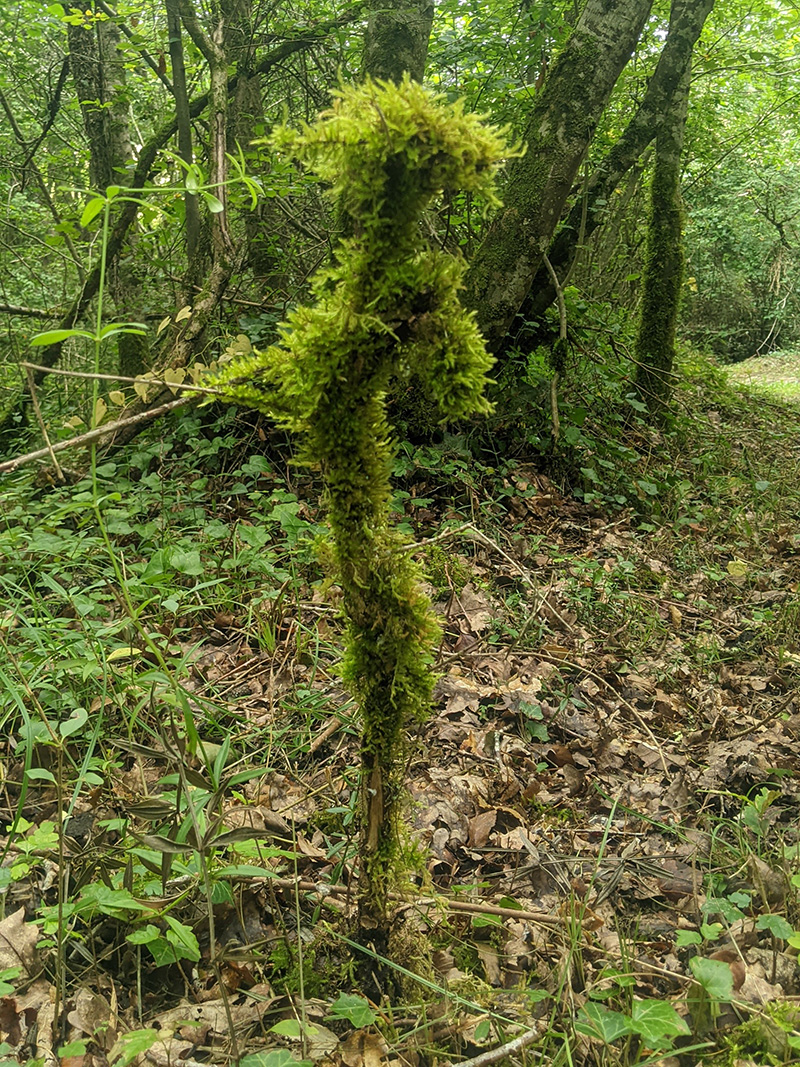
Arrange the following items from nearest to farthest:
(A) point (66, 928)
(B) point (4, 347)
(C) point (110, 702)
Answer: (A) point (66, 928)
(C) point (110, 702)
(B) point (4, 347)

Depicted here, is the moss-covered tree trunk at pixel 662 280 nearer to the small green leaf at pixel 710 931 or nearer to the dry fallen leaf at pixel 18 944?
the small green leaf at pixel 710 931

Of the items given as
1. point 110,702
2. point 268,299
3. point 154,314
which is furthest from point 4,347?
point 110,702

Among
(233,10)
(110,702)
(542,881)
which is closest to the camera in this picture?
(542,881)

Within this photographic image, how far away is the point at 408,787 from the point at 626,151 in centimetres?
564

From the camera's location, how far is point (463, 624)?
3.25 metres

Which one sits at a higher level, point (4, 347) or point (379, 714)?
point (4, 347)

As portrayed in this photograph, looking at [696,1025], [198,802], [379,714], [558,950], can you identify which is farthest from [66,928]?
[696,1025]

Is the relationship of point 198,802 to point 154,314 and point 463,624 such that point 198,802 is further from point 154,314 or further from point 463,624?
point 154,314

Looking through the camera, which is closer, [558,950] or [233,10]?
[558,950]

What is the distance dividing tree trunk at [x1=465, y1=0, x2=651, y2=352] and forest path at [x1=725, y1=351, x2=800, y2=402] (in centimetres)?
883

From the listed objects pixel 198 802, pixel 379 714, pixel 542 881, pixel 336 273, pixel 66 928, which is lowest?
pixel 542 881

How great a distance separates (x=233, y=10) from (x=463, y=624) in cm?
494

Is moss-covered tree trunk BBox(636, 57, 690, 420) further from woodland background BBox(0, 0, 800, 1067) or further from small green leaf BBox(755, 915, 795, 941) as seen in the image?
small green leaf BBox(755, 915, 795, 941)

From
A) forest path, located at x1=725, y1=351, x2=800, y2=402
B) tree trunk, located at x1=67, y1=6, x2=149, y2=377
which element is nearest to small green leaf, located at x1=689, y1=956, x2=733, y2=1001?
tree trunk, located at x1=67, y1=6, x2=149, y2=377
